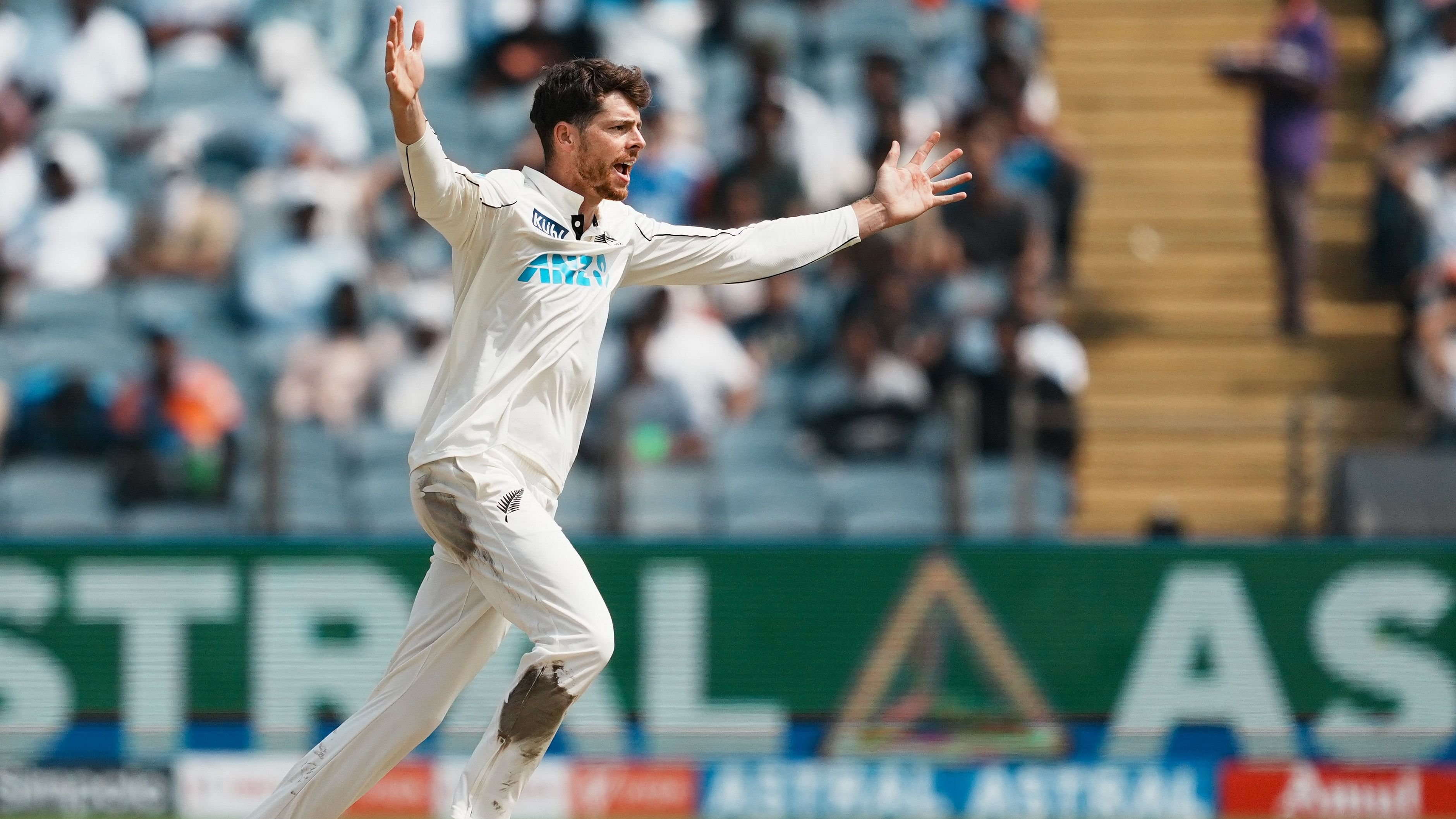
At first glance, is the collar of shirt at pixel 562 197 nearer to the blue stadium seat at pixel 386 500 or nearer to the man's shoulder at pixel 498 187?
the man's shoulder at pixel 498 187

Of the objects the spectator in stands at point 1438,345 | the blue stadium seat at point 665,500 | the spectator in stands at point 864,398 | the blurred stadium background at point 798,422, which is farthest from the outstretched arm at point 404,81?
the spectator in stands at point 1438,345

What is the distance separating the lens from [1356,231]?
1446 centimetres

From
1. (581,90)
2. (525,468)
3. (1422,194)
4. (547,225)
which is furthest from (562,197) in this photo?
(1422,194)

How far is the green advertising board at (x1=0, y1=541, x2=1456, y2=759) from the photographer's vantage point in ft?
32.5

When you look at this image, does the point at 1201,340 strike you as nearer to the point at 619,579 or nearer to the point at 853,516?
the point at 853,516

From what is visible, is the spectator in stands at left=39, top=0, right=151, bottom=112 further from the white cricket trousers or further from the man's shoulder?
the white cricket trousers

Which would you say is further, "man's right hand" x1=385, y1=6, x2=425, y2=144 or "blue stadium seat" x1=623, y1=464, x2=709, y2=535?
"blue stadium seat" x1=623, y1=464, x2=709, y2=535

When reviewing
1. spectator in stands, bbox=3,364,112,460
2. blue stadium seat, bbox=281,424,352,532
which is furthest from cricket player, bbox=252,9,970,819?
spectator in stands, bbox=3,364,112,460

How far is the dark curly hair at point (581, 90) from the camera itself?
579 centimetres

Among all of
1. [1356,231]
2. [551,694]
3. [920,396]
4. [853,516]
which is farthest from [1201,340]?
[551,694]

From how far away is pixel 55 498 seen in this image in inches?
415

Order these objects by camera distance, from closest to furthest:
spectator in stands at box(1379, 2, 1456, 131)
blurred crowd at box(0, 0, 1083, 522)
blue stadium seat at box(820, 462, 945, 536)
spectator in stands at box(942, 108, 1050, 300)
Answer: blue stadium seat at box(820, 462, 945, 536) → blurred crowd at box(0, 0, 1083, 522) → spectator in stands at box(942, 108, 1050, 300) → spectator in stands at box(1379, 2, 1456, 131)

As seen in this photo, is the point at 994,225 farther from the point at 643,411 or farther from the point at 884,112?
the point at 643,411

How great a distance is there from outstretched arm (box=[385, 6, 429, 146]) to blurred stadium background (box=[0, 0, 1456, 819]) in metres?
4.73
